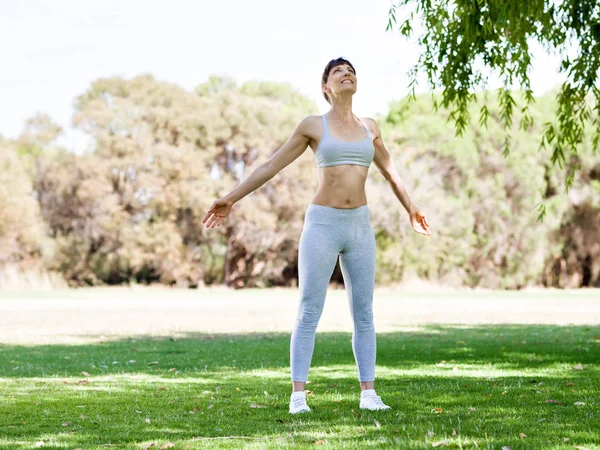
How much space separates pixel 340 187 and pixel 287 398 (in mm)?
2004

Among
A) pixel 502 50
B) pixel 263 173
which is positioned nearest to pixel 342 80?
pixel 263 173

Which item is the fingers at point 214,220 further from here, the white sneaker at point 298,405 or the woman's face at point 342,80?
the white sneaker at point 298,405

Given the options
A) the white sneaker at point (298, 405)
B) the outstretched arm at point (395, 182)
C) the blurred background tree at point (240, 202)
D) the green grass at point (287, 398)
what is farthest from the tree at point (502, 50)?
the blurred background tree at point (240, 202)

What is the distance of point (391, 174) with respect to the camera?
625 centimetres

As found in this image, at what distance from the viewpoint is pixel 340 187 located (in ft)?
18.9

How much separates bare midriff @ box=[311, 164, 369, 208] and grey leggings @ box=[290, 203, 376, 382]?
45 millimetres

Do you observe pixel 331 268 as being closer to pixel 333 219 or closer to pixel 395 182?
pixel 333 219

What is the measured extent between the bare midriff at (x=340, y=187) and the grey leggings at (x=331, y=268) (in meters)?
0.04

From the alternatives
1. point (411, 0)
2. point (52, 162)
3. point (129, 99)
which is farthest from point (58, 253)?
point (411, 0)

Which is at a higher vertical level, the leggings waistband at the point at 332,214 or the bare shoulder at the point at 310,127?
the bare shoulder at the point at 310,127

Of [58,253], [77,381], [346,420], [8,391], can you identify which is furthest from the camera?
[58,253]

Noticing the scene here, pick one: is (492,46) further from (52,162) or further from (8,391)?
(52,162)

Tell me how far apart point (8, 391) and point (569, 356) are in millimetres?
6744

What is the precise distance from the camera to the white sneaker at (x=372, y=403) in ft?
19.1
